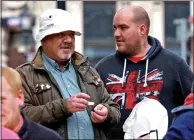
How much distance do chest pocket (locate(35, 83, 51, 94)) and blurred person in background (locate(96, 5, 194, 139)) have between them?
0.89 meters

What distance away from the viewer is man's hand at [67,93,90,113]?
4805 millimetres

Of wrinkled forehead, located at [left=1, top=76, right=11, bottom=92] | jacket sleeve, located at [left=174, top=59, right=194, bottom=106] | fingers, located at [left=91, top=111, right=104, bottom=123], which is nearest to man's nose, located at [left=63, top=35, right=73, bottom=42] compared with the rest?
fingers, located at [left=91, top=111, right=104, bottom=123]

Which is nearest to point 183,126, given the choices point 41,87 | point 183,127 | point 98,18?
point 183,127

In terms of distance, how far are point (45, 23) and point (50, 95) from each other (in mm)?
492

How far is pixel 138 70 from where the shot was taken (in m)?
5.98

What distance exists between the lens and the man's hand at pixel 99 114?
4.97m

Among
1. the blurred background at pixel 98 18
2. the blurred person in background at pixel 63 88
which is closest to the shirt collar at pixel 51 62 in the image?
the blurred person in background at pixel 63 88

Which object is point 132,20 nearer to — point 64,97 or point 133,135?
point 64,97

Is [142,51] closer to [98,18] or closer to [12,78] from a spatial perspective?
[12,78]

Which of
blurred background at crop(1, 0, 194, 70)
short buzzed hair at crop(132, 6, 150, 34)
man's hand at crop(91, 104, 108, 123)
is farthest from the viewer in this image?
blurred background at crop(1, 0, 194, 70)

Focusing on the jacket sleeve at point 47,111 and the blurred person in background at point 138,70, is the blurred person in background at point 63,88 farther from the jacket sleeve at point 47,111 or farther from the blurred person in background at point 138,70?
the blurred person in background at point 138,70

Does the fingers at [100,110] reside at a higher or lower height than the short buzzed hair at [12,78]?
lower

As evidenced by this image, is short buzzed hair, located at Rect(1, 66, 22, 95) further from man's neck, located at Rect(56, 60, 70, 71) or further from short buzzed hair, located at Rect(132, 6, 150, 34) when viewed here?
short buzzed hair, located at Rect(132, 6, 150, 34)

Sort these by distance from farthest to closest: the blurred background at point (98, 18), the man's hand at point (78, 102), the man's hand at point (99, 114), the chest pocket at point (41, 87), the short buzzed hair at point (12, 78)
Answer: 1. the blurred background at point (98, 18)
2. the chest pocket at point (41, 87)
3. the man's hand at point (99, 114)
4. the man's hand at point (78, 102)
5. the short buzzed hair at point (12, 78)
